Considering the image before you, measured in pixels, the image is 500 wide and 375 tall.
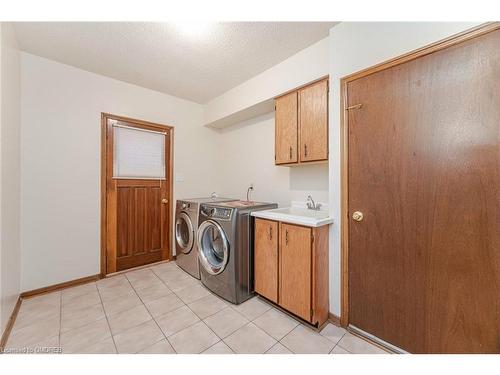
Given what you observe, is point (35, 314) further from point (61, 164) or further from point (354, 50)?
point (354, 50)

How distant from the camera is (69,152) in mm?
2215

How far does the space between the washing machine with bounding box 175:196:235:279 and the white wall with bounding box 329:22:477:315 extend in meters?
1.52

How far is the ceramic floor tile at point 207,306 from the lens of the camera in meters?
1.79

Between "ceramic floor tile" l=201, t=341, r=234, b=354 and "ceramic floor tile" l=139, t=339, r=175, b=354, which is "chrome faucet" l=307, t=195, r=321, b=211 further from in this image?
"ceramic floor tile" l=139, t=339, r=175, b=354

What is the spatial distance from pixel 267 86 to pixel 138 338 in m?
2.61

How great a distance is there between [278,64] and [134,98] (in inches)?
Answer: 75.6

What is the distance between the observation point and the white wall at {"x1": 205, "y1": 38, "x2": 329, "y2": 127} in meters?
1.86

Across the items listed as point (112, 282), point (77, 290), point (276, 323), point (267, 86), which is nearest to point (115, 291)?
point (112, 282)

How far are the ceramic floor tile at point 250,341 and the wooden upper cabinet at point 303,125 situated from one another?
1475 millimetres

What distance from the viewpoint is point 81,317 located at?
170 cm

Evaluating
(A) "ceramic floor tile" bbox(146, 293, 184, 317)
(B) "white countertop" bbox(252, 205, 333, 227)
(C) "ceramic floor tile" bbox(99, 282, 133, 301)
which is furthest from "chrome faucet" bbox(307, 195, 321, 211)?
(C) "ceramic floor tile" bbox(99, 282, 133, 301)

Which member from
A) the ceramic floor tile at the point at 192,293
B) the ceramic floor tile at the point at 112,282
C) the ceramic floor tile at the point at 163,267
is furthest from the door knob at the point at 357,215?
the ceramic floor tile at the point at 112,282

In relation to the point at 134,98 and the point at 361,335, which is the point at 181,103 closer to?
the point at 134,98
